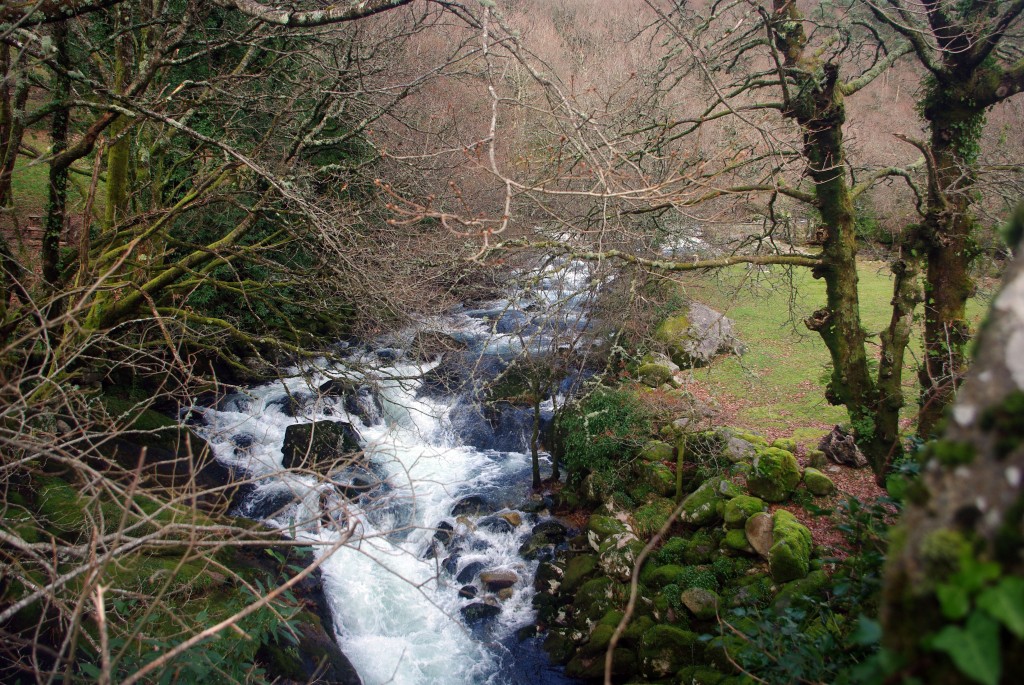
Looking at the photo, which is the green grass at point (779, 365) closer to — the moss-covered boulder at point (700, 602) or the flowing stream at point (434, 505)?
the moss-covered boulder at point (700, 602)

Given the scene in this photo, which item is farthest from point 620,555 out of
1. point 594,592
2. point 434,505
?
point 434,505

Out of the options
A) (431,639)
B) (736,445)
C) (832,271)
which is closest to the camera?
(832,271)

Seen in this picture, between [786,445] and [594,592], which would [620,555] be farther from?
[786,445]

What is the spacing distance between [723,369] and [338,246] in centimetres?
987

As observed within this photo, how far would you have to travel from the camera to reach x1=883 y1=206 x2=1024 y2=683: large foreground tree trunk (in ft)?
2.72

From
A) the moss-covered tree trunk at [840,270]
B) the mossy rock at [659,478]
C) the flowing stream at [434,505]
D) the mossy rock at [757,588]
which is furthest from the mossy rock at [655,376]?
the mossy rock at [757,588]

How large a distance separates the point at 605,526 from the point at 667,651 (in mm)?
2072

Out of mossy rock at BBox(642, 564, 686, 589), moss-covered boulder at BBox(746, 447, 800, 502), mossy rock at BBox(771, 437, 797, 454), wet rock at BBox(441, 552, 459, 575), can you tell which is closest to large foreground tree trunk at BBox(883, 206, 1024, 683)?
mossy rock at BBox(642, 564, 686, 589)

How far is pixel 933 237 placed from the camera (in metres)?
6.00

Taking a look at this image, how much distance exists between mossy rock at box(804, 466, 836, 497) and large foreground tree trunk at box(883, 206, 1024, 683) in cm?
719

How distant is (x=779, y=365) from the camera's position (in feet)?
41.4

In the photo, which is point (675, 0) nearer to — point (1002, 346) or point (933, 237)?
point (933, 237)

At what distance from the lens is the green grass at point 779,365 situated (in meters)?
9.93

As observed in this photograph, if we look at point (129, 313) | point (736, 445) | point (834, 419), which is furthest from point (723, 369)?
point (129, 313)
